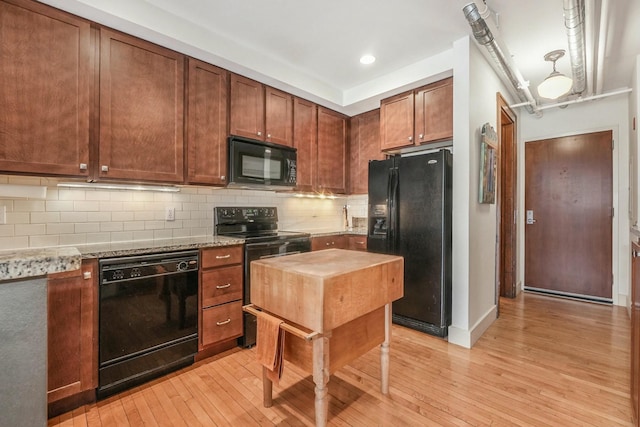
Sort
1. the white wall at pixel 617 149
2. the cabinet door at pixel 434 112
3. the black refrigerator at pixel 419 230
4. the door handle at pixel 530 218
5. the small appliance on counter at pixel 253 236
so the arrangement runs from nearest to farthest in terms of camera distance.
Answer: the small appliance on counter at pixel 253 236 → the black refrigerator at pixel 419 230 → the cabinet door at pixel 434 112 → the white wall at pixel 617 149 → the door handle at pixel 530 218

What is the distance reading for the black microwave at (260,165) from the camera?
276 centimetres

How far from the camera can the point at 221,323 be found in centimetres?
245

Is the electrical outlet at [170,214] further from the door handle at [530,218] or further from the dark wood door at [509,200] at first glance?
the door handle at [530,218]

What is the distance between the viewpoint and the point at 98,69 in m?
2.07

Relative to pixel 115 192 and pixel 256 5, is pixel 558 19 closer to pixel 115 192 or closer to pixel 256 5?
pixel 256 5

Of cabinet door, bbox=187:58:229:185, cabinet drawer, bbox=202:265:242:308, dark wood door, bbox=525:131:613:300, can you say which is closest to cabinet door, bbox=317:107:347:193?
cabinet door, bbox=187:58:229:185

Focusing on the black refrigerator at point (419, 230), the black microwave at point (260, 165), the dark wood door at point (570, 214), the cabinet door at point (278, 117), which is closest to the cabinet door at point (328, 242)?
the black refrigerator at point (419, 230)

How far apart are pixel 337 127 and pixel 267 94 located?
3.93 ft

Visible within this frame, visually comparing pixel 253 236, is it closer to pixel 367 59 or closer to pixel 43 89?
pixel 43 89

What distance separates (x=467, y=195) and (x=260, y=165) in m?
1.98

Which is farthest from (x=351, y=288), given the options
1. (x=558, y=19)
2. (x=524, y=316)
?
(x=524, y=316)

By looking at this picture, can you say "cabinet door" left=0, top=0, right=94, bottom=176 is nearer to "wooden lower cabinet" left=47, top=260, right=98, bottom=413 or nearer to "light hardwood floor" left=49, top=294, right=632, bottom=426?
"wooden lower cabinet" left=47, top=260, right=98, bottom=413

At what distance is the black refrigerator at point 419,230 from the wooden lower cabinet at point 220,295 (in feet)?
4.96

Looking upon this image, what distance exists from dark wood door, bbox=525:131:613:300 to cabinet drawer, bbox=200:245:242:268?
4.26 meters
